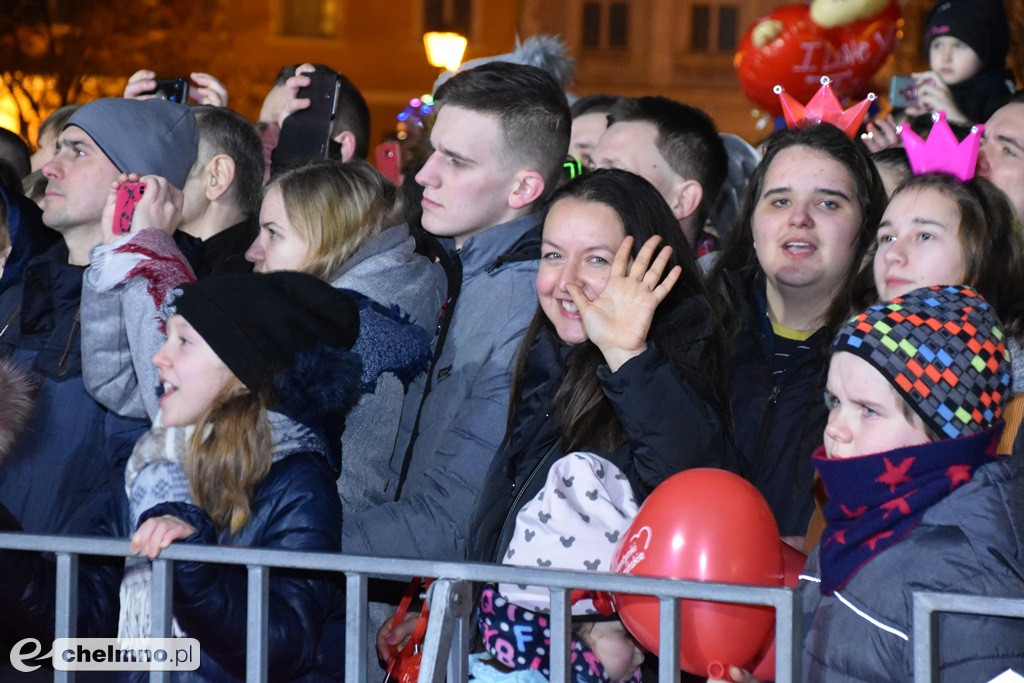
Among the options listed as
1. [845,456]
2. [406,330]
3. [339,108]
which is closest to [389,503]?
[406,330]

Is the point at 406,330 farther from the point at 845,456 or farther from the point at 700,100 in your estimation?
the point at 700,100

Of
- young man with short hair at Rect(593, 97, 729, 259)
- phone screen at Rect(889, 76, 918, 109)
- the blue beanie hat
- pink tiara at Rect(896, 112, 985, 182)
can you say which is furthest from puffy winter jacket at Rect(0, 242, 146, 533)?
phone screen at Rect(889, 76, 918, 109)

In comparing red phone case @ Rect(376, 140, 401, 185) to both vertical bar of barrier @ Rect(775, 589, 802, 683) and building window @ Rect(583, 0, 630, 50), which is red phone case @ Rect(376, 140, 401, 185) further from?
building window @ Rect(583, 0, 630, 50)

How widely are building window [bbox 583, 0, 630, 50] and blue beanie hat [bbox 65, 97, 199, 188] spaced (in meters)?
32.3

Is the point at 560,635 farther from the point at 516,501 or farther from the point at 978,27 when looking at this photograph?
the point at 978,27

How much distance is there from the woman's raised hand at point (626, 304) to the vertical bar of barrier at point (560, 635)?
0.72 m

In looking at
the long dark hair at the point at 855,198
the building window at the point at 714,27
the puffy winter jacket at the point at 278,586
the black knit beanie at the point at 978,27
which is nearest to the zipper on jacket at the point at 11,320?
the puffy winter jacket at the point at 278,586

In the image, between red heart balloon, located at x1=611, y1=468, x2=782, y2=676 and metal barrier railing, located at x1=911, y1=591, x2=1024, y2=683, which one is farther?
red heart balloon, located at x1=611, y1=468, x2=782, y2=676

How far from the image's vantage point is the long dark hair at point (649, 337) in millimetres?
3289

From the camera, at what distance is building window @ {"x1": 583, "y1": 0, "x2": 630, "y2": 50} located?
36125mm

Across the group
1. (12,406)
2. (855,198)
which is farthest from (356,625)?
(855,198)

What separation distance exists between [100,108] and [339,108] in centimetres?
167

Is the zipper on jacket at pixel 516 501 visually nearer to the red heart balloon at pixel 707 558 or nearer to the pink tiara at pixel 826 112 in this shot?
the red heart balloon at pixel 707 558

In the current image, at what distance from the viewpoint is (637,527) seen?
112 inches
